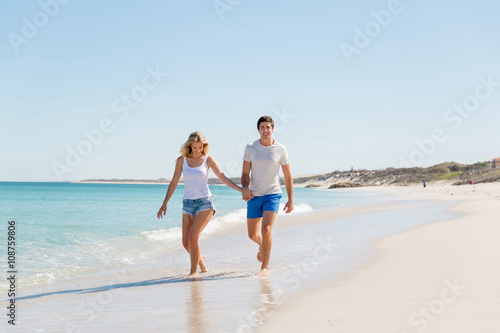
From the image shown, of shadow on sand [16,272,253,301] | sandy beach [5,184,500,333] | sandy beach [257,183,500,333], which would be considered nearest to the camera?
sandy beach [257,183,500,333]

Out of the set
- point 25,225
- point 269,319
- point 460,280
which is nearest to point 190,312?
point 269,319

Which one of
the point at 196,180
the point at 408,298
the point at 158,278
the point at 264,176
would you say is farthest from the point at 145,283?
the point at 408,298

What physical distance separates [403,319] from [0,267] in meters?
6.36

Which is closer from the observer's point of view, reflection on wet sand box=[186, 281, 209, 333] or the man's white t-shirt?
reflection on wet sand box=[186, 281, 209, 333]

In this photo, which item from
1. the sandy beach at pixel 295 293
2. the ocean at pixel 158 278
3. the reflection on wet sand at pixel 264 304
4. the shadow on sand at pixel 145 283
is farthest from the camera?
the shadow on sand at pixel 145 283

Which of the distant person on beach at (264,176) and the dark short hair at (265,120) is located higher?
the dark short hair at (265,120)

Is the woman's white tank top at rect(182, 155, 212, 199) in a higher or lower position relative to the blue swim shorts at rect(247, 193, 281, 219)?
higher

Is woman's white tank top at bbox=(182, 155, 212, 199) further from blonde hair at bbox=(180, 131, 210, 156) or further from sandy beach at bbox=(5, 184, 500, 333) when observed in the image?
sandy beach at bbox=(5, 184, 500, 333)

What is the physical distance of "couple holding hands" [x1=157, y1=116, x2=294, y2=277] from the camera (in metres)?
5.74

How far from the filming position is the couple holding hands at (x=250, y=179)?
226 inches

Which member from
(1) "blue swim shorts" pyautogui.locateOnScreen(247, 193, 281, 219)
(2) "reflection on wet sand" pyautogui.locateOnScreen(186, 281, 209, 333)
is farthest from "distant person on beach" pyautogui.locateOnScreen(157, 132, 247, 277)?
(2) "reflection on wet sand" pyautogui.locateOnScreen(186, 281, 209, 333)

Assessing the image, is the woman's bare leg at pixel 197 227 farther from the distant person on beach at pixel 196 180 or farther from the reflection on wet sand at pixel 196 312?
the reflection on wet sand at pixel 196 312

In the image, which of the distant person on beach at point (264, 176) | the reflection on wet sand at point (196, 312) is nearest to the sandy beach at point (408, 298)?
the reflection on wet sand at point (196, 312)

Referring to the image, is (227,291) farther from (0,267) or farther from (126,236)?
(126,236)
